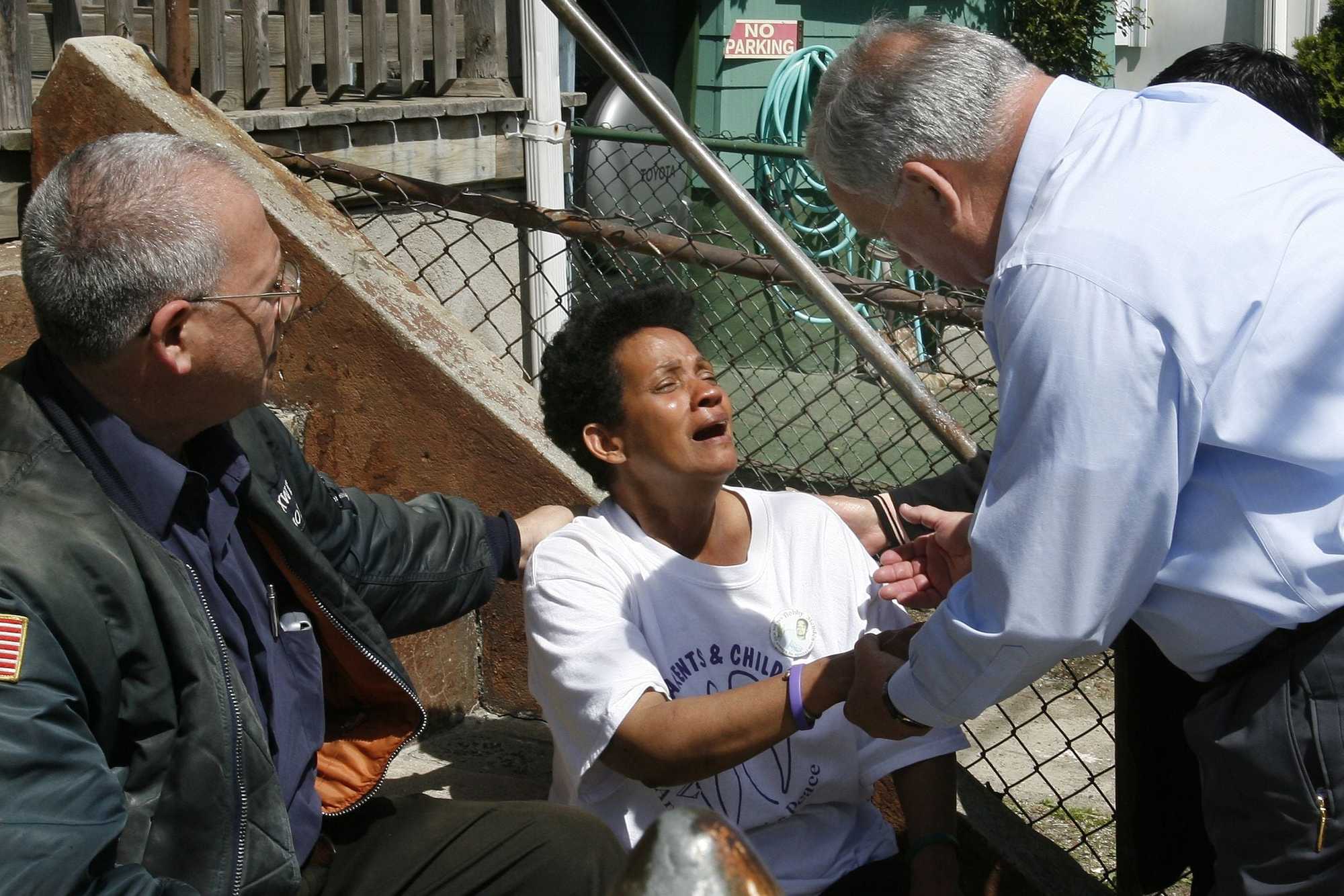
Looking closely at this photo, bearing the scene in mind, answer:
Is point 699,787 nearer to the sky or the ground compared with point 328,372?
nearer to the ground

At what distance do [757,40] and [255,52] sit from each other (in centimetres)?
596

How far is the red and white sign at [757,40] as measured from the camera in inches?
387

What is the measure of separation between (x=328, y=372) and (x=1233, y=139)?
215 cm

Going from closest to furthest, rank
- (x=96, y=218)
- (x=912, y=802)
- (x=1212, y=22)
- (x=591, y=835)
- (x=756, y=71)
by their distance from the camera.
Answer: (x=96, y=218) < (x=591, y=835) < (x=912, y=802) < (x=756, y=71) < (x=1212, y=22)

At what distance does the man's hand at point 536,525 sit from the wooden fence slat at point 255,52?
2443mm

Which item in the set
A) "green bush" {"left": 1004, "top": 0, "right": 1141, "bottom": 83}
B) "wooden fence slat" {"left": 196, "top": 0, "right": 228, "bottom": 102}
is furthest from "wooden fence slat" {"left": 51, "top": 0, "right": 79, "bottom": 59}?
"green bush" {"left": 1004, "top": 0, "right": 1141, "bottom": 83}

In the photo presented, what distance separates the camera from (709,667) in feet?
7.66

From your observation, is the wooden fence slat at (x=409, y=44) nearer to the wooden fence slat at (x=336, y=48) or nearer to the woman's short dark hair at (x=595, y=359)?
the wooden fence slat at (x=336, y=48)

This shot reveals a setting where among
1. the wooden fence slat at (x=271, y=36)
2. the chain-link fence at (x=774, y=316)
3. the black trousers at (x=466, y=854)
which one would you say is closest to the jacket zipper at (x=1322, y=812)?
the black trousers at (x=466, y=854)

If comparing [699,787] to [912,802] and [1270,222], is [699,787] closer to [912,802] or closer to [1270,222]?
[912,802]

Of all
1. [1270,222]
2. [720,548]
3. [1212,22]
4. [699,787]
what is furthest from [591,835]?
[1212,22]

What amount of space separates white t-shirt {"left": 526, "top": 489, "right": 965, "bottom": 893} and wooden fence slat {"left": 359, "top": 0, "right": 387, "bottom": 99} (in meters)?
3.27

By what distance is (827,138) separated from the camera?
75.7 inches

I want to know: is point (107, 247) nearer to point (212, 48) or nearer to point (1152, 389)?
point (1152, 389)
